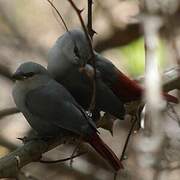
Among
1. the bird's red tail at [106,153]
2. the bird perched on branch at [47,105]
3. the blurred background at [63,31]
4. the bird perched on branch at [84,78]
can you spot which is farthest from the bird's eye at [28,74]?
the blurred background at [63,31]

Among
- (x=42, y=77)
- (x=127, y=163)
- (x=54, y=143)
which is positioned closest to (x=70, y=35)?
(x=42, y=77)

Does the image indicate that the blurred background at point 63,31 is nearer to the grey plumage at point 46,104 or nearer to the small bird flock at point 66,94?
the small bird flock at point 66,94

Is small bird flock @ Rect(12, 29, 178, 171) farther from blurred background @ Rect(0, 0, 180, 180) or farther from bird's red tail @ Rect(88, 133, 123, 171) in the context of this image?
blurred background @ Rect(0, 0, 180, 180)

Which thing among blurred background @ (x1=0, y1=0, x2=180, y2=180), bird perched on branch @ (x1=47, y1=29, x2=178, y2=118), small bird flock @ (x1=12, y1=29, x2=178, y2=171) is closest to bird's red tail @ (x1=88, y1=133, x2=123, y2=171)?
small bird flock @ (x1=12, y1=29, x2=178, y2=171)

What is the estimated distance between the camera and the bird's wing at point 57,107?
9.77 ft

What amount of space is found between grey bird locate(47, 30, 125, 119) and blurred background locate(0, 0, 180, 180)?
57 centimetres

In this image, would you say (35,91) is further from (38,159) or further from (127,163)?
(127,163)

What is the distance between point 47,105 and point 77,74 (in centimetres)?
25

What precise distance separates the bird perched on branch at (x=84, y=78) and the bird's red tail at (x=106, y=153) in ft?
0.75

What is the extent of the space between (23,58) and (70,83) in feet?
5.89

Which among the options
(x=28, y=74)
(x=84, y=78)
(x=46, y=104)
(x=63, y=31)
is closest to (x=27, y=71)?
(x=28, y=74)

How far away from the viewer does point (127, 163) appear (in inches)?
187

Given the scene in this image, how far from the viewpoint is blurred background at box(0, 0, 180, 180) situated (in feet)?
14.1

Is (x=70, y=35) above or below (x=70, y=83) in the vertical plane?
above
